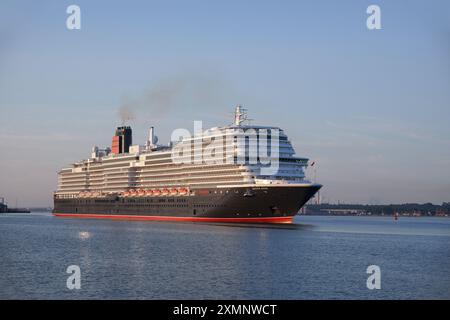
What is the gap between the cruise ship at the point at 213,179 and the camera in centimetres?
9256

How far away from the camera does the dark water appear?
36344 mm

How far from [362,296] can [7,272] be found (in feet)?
75.1

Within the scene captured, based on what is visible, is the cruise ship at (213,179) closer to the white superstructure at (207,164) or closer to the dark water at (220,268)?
the white superstructure at (207,164)

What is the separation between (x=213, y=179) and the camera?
100 metres

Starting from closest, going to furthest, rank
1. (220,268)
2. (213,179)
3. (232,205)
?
1. (220,268)
2. (232,205)
3. (213,179)

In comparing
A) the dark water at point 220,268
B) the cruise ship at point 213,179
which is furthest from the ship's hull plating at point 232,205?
the dark water at point 220,268

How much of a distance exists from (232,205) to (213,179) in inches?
300

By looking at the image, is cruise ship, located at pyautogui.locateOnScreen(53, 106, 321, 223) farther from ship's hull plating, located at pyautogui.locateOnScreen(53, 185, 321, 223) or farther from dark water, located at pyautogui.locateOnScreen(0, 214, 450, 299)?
dark water, located at pyautogui.locateOnScreen(0, 214, 450, 299)

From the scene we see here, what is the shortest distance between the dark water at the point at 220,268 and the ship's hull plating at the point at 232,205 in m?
21.4

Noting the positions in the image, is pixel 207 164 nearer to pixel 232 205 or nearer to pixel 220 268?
pixel 232 205

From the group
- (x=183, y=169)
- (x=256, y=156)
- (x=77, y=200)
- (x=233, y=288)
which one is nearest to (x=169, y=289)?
(x=233, y=288)

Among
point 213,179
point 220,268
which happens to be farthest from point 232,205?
point 220,268

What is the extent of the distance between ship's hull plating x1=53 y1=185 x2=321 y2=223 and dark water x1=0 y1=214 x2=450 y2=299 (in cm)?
2141
